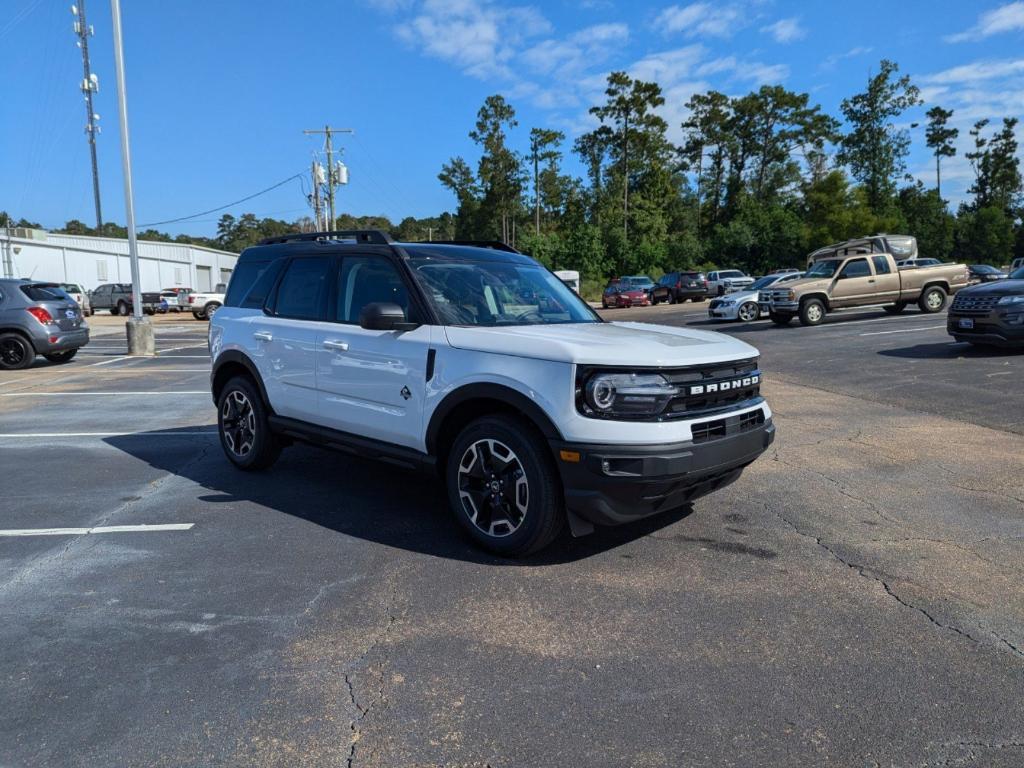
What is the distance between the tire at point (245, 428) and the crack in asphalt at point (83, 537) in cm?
50

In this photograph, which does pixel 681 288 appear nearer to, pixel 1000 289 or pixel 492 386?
pixel 1000 289

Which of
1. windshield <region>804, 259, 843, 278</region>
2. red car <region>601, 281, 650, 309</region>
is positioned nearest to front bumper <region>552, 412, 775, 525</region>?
windshield <region>804, 259, 843, 278</region>

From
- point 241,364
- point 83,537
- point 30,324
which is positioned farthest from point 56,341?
point 83,537

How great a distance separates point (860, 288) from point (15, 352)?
20.7m

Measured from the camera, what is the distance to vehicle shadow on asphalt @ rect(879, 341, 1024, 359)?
12.5 metres

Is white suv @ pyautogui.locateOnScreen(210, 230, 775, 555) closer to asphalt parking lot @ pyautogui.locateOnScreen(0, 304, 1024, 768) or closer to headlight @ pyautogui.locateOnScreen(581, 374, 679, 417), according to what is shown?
headlight @ pyautogui.locateOnScreen(581, 374, 679, 417)

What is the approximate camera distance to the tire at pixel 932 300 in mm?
21188

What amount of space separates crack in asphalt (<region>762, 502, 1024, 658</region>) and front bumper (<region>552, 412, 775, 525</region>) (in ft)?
3.16

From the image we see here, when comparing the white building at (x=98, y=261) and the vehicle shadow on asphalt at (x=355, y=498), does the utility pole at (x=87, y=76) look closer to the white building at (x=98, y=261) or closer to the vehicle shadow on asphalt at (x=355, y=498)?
the white building at (x=98, y=261)

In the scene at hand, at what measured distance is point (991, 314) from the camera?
12133 mm

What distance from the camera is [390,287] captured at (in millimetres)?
4992

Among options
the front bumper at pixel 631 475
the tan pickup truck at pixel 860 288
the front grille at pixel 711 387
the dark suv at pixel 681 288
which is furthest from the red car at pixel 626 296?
the front bumper at pixel 631 475

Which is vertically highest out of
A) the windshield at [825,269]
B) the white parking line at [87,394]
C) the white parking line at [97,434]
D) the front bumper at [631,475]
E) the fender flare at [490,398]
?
the windshield at [825,269]

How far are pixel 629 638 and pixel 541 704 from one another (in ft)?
2.15
